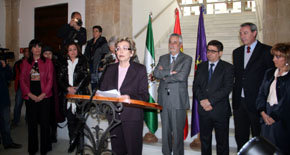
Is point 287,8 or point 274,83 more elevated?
point 287,8

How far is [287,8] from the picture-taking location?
3621 mm

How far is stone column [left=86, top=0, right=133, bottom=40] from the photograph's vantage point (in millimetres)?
5027

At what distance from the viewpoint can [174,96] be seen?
3127mm

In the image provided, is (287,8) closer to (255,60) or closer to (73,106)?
(255,60)

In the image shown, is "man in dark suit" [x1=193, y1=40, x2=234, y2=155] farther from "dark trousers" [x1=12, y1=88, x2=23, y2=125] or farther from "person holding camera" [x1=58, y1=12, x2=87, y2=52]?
"dark trousers" [x1=12, y1=88, x2=23, y2=125]

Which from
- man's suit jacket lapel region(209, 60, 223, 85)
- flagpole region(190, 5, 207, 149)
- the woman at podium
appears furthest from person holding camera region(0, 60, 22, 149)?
man's suit jacket lapel region(209, 60, 223, 85)

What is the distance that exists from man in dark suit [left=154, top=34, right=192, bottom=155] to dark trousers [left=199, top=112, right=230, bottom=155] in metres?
0.30

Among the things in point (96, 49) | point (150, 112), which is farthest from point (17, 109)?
point (150, 112)

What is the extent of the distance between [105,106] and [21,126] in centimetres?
422

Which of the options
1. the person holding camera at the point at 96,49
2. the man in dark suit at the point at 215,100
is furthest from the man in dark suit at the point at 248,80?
the person holding camera at the point at 96,49

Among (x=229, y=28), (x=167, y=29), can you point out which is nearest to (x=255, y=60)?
(x=229, y=28)

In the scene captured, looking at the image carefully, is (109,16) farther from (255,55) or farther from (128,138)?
(128,138)

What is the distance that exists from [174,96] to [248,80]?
918 mm

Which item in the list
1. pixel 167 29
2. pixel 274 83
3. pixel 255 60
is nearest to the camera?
pixel 274 83
